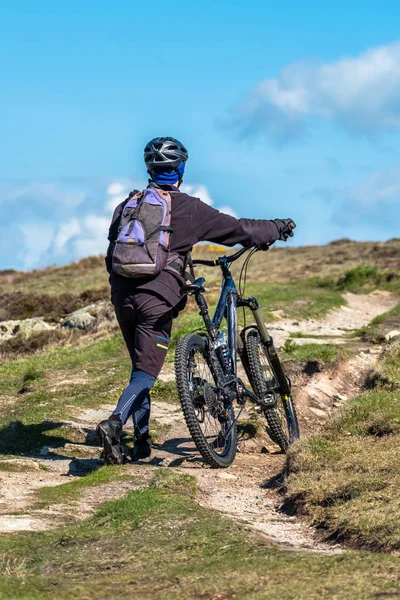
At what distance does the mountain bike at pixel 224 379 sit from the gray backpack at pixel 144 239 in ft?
1.32

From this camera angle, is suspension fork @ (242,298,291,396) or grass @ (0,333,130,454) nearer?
suspension fork @ (242,298,291,396)

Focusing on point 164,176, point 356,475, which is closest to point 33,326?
point 164,176

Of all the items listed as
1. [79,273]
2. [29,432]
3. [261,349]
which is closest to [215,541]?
[261,349]

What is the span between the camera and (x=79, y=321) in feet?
68.8

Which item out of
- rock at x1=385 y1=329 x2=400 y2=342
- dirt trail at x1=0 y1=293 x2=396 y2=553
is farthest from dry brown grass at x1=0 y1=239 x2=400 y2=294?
dirt trail at x1=0 y1=293 x2=396 y2=553

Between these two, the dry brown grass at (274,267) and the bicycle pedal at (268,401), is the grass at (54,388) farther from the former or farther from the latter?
the dry brown grass at (274,267)

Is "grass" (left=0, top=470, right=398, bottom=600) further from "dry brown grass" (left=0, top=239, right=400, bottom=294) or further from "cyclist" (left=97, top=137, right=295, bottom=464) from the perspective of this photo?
"dry brown grass" (left=0, top=239, right=400, bottom=294)

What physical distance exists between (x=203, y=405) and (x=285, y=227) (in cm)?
178

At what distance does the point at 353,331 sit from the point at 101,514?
11.2m

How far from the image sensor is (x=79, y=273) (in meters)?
34.6

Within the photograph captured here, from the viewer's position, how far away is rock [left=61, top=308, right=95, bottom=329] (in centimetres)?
2071

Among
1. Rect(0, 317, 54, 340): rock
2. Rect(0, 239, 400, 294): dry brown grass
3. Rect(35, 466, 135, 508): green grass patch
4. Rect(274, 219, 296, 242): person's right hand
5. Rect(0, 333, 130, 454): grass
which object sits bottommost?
Rect(35, 466, 135, 508): green grass patch

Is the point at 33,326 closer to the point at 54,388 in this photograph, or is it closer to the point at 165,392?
the point at 54,388

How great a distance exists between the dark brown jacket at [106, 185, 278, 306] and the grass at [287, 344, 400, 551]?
1.67 meters
